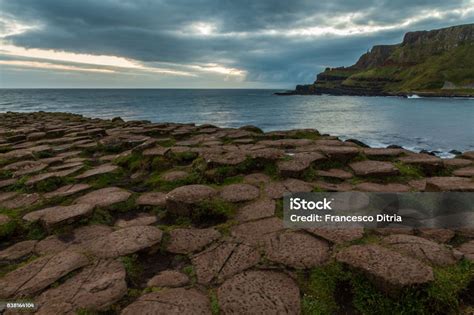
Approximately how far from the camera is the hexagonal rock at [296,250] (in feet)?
7.66

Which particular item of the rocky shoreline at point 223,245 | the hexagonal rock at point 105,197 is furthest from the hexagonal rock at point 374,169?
the hexagonal rock at point 105,197

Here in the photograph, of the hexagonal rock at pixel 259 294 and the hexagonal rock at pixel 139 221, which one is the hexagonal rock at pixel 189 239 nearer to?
the hexagonal rock at pixel 139 221

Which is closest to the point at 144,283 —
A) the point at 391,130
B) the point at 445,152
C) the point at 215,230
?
the point at 215,230

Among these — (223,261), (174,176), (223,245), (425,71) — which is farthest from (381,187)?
(425,71)

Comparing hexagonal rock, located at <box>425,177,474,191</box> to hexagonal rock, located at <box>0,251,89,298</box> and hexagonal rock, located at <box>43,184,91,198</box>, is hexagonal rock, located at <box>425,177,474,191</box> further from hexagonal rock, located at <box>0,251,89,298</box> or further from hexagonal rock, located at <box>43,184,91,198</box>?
hexagonal rock, located at <box>43,184,91,198</box>

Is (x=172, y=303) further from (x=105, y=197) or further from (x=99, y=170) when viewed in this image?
(x=99, y=170)

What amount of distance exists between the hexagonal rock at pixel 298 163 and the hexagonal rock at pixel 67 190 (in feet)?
9.27

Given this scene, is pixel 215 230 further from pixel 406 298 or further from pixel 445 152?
pixel 445 152

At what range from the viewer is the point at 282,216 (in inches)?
124

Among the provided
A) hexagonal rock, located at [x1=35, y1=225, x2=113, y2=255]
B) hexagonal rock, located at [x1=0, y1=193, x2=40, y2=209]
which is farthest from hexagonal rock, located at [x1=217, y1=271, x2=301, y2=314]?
hexagonal rock, located at [x1=0, y1=193, x2=40, y2=209]

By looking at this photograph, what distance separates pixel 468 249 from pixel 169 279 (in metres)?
2.43

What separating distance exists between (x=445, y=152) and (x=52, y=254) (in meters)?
21.0

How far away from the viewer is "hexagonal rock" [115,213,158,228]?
3.14 metres

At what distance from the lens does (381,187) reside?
380 centimetres
